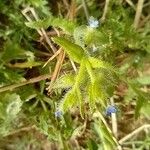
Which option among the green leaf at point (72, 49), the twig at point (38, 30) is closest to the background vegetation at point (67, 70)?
the twig at point (38, 30)

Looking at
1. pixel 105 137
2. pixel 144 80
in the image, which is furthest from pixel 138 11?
pixel 105 137

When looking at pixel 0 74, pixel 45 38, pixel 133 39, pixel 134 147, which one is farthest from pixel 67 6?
pixel 134 147

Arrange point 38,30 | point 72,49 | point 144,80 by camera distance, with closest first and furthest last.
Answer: point 72,49 < point 38,30 < point 144,80

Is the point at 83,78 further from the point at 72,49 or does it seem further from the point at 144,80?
the point at 144,80

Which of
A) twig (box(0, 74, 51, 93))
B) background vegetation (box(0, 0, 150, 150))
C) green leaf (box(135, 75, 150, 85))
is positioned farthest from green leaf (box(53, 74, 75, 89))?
green leaf (box(135, 75, 150, 85))

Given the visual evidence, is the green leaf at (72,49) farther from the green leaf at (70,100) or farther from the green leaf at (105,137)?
the green leaf at (105,137)
